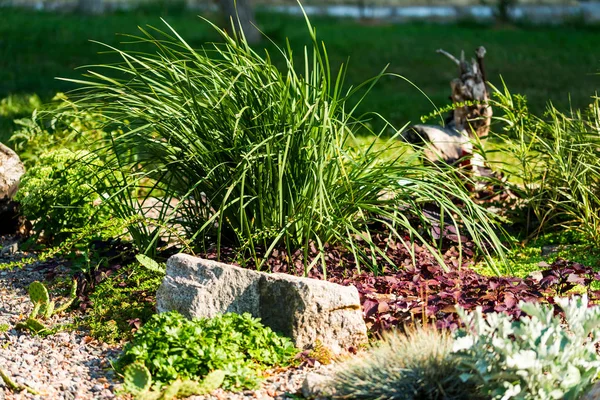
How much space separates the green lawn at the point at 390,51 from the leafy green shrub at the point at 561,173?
11.7 ft

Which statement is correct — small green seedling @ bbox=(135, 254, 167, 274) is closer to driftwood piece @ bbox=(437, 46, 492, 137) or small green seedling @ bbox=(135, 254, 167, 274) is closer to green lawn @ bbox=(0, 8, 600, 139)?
driftwood piece @ bbox=(437, 46, 492, 137)

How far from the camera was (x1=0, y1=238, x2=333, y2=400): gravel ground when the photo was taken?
340cm

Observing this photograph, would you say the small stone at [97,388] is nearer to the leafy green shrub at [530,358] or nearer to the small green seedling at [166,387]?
the small green seedling at [166,387]

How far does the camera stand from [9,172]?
18.8ft

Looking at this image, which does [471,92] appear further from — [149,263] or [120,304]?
[120,304]

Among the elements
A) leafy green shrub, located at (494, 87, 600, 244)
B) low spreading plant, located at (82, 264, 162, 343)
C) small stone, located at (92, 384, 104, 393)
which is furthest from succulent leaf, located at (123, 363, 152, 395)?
leafy green shrub, located at (494, 87, 600, 244)

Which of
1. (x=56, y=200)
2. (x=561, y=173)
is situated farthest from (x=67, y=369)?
(x=561, y=173)

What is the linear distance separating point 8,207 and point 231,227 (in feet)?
7.01

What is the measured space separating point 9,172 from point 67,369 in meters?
2.53

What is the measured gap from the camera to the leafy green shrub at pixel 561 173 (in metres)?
5.22

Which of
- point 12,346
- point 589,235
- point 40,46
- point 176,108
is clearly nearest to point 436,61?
point 40,46

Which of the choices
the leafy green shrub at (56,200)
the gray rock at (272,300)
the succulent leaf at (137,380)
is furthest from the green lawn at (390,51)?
the succulent leaf at (137,380)

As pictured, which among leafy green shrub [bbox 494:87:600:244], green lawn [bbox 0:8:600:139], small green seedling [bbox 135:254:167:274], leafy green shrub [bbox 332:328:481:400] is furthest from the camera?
green lawn [bbox 0:8:600:139]

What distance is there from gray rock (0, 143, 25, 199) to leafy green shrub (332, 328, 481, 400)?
136 inches
